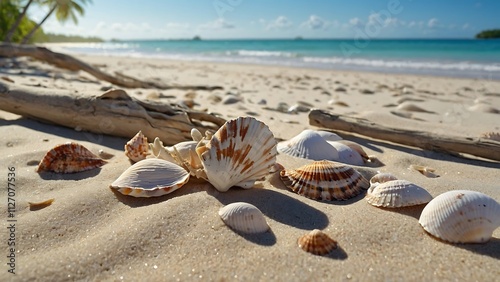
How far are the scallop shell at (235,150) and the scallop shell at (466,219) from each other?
0.92m

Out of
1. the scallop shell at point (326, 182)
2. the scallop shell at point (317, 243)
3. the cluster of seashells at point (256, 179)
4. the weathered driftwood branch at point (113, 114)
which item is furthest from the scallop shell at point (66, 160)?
the scallop shell at point (317, 243)

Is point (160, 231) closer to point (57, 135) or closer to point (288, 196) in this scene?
point (288, 196)

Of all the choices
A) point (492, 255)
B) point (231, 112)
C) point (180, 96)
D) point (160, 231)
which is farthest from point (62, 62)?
point (492, 255)

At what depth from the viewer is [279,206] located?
6.39 ft

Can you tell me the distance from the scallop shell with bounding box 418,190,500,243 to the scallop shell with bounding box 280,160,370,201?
542mm

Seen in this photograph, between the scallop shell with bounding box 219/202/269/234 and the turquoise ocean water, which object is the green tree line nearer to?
the turquoise ocean water

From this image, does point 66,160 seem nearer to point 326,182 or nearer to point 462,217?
point 326,182

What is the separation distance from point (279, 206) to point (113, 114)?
189 cm

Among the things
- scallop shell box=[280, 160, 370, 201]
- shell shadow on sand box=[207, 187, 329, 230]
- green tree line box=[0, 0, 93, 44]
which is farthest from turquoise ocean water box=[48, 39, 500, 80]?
shell shadow on sand box=[207, 187, 329, 230]

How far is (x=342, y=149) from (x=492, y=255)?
1.37m

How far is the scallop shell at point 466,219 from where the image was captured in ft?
5.20

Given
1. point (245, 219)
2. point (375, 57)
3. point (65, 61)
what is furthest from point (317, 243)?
point (375, 57)

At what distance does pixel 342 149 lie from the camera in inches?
110

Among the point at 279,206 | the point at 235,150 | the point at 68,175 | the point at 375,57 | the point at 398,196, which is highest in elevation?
the point at 375,57
